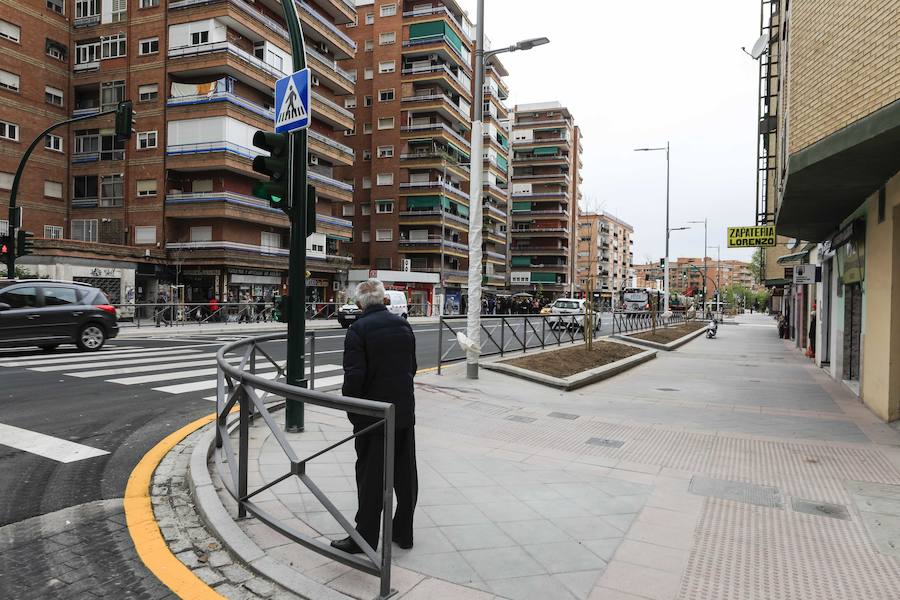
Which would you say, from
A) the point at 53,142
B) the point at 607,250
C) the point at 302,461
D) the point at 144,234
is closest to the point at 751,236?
the point at 302,461

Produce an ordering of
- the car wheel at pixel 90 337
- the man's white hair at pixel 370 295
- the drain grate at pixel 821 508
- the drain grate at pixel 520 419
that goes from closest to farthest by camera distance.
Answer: the man's white hair at pixel 370 295
the drain grate at pixel 821 508
the drain grate at pixel 520 419
the car wheel at pixel 90 337

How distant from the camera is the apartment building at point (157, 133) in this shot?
32500mm

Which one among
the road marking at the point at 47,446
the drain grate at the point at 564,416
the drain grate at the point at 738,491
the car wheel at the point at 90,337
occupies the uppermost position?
the car wheel at the point at 90,337

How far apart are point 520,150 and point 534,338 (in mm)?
68819

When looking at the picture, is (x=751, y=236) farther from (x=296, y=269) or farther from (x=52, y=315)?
(x=52, y=315)

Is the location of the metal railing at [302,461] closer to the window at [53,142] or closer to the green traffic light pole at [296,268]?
the green traffic light pole at [296,268]

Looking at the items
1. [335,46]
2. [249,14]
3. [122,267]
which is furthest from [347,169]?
[122,267]

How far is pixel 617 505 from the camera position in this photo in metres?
4.20

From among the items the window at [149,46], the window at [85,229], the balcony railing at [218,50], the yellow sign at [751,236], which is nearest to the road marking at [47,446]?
the yellow sign at [751,236]

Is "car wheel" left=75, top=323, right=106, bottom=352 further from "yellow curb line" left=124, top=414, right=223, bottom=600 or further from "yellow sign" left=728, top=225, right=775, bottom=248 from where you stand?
"yellow sign" left=728, top=225, right=775, bottom=248

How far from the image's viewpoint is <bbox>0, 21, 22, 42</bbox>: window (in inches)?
1257

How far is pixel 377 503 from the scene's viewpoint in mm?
3102

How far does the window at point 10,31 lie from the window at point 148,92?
6730mm

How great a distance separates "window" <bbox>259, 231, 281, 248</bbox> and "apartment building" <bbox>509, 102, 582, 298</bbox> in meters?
45.8
